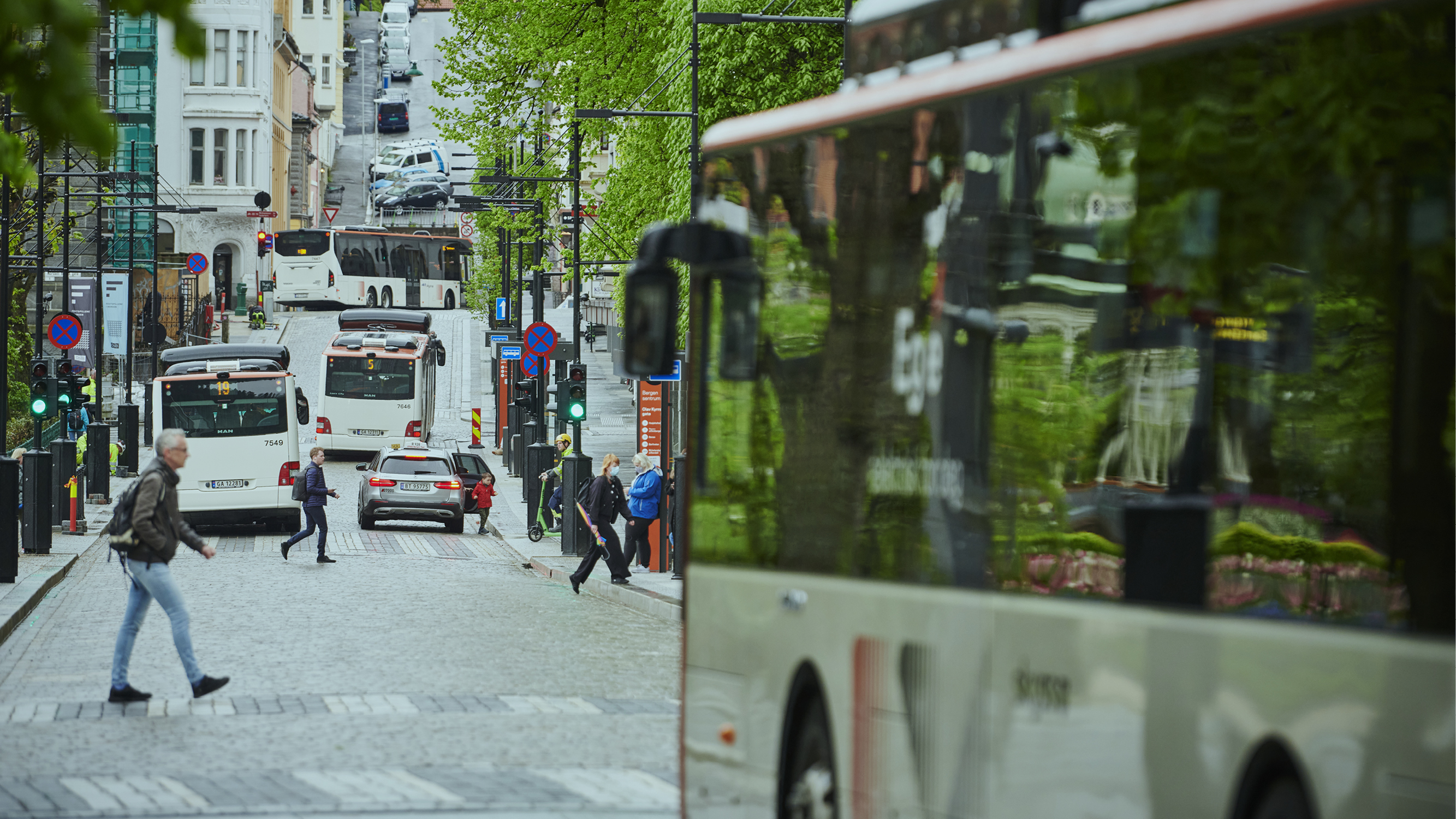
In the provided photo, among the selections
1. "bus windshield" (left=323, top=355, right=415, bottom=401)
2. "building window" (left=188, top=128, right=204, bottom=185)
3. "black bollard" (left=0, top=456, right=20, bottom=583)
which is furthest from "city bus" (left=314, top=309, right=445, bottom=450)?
"building window" (left=188, top=128, right=204, bottom=185)

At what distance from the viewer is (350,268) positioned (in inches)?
3337

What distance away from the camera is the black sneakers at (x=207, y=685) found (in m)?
13.7

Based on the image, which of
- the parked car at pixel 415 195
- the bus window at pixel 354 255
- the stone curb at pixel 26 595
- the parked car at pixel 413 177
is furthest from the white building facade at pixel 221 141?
the stone curb at pixel 26 595

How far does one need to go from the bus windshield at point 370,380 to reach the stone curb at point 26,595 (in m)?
26.6

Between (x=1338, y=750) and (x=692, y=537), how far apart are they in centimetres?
403

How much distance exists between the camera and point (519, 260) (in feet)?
193

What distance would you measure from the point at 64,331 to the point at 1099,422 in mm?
33582

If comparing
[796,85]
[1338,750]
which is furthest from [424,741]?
[796,85]

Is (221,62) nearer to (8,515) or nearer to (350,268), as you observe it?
(350,268)

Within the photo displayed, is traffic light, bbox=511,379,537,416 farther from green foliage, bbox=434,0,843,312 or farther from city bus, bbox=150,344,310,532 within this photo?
city bus, bbox=150,344,310,532

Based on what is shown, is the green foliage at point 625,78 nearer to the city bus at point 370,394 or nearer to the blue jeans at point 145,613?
the city bus at point 370,394

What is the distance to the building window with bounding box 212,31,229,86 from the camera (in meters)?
89.7

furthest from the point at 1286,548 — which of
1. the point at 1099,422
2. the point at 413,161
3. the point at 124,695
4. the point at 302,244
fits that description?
the point at 413,161

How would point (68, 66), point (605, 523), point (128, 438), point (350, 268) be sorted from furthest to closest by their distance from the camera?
point (350, 268) → point (128, 438) → point (605, 523) → point (68, 66)
